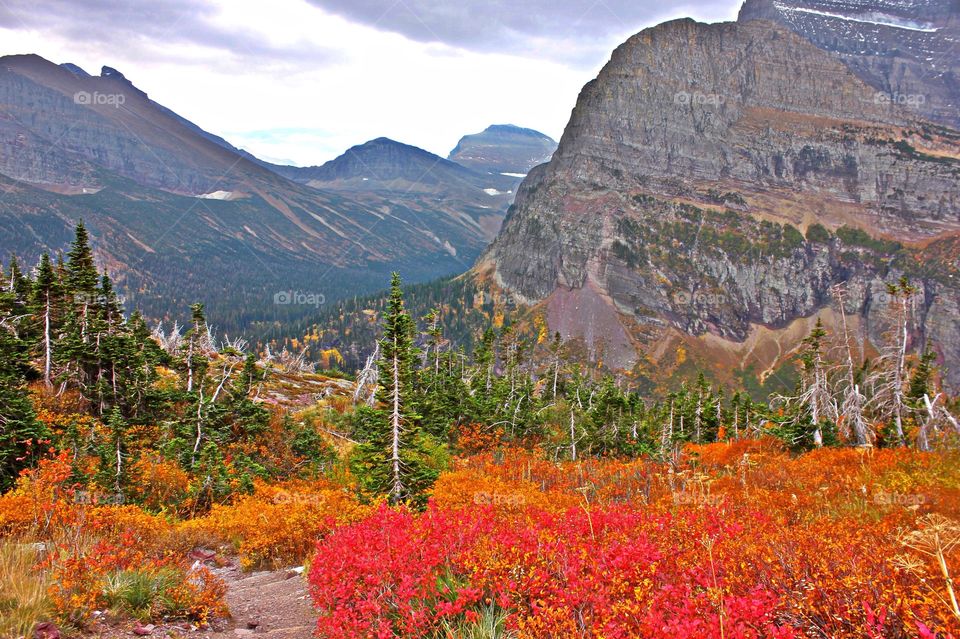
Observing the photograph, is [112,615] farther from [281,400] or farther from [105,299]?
[281,400]

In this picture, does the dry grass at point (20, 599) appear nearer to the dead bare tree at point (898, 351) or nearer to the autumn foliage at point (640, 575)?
the autumn foliage at point (640, 575)

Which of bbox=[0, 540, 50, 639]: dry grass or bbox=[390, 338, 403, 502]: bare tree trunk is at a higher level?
bbox=[0, 540, 50, 639]: dry grass

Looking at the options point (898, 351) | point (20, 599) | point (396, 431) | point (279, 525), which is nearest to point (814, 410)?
point (898, 351)

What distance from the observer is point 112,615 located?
8.28m

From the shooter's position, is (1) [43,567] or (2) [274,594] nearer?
(1) [43,567]

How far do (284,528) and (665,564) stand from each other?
40.2 feet

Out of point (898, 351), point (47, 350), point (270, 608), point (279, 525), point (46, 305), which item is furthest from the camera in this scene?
point (46, 305)

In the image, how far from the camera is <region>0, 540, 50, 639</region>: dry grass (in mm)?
6961

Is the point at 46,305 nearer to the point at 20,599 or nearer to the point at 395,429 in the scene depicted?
the point at 395,429

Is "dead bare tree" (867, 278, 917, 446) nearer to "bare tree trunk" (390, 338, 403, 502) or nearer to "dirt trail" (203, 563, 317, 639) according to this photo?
"bare tree trunk" (390, 338, 403, 502)

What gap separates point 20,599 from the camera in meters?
7.29

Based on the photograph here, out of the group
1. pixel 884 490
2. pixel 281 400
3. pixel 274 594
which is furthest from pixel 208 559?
pixel 281 400

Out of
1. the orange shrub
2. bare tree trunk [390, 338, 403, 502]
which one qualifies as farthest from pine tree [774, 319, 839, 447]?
the orange shrub

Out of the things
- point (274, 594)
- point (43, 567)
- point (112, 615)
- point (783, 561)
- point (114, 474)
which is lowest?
point (114, 474)
